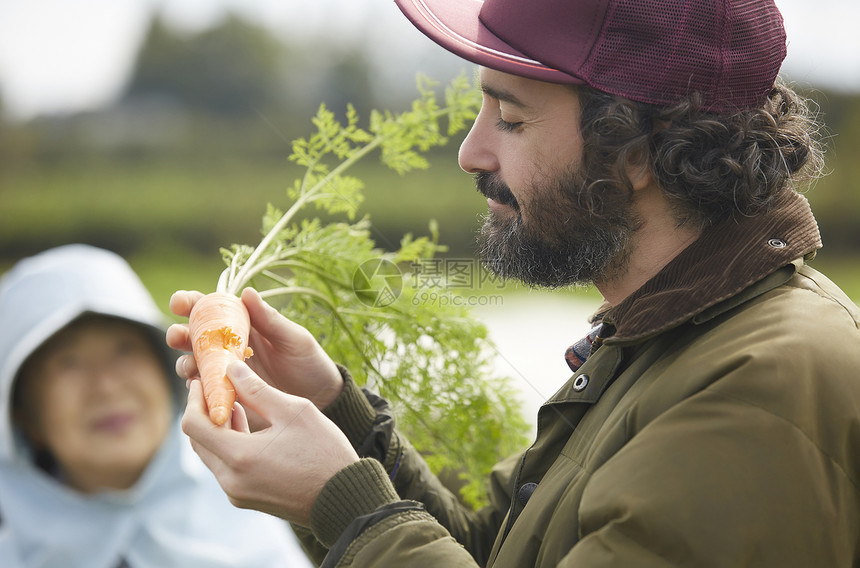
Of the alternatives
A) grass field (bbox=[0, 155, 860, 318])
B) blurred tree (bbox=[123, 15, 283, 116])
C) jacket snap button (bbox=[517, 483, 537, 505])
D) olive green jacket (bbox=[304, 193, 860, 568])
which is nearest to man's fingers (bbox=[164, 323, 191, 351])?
olive green jacket (bbox=[304, 193, 860, 568])

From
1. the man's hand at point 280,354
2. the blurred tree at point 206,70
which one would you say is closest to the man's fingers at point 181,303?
the man's hand at point 280,354

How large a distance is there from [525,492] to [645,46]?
26.3 inches

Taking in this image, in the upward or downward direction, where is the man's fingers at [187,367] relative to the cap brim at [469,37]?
downward

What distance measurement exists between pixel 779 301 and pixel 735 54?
0.38 meters

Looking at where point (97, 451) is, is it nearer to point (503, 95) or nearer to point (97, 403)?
point (97, 403)

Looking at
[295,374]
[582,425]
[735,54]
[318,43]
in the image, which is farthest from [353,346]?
[318,43]

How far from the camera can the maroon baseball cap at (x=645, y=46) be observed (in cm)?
107

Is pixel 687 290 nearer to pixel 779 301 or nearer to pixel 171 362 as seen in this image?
pixel 779 301

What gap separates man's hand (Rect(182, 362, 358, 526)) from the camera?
3.45 feet

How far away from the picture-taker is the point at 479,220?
1.49 metres

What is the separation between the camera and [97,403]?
2.34 metres

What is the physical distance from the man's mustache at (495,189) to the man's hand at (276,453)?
1.50 feet

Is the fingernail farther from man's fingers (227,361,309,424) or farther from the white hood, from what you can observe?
the white hood

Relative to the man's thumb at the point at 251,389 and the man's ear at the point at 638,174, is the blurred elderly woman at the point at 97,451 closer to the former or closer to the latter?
the man's thumb at the point at 251,389
